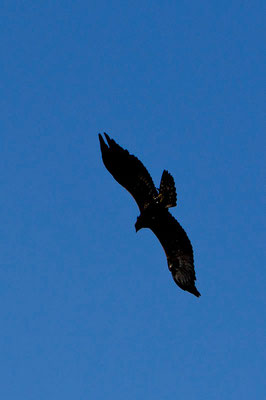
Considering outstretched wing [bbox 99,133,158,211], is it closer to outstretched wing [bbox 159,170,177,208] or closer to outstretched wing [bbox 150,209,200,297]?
outstretched wing [bbox 159,170,177,208]

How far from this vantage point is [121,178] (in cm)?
1938

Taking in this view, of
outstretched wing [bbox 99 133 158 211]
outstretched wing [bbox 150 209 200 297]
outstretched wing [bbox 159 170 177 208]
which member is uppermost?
outstretched wing [bbox 99 133 158 211]

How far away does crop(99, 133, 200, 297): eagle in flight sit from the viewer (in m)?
18.9

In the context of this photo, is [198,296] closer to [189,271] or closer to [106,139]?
[189,271]

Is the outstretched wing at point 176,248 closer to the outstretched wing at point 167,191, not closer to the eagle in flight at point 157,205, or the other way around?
the eagle in flight at point 157,205

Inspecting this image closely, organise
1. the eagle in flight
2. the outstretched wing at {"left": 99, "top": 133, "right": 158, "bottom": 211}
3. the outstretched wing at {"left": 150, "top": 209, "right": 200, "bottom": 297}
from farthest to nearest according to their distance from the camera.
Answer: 1. the outstretched wing at {"left": 150, "top": 209, "right": 200, "bottom": 297}
2. the eagle in flight
3. the outstretched wing at {"left": 99, "top": 133, "right": 158, "bottom": 211}

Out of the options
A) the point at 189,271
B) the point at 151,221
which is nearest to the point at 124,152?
the point at 151,221

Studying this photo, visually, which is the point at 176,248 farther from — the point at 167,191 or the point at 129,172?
the point at 129,172

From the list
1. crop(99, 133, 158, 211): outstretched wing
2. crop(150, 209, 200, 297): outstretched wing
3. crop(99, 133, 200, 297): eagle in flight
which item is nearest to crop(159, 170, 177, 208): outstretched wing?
crop(99, 133, 200, 297): eagle in flight

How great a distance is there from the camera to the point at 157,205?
64.2 feet

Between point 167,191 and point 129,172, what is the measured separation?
1.01 meters

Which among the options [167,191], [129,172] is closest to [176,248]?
[167,191]

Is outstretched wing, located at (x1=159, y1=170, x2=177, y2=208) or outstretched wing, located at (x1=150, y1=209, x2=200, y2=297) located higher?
outstretched wing, located at (x1=159, y1=170, x2=177, y2=208)

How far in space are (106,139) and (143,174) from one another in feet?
4.16
